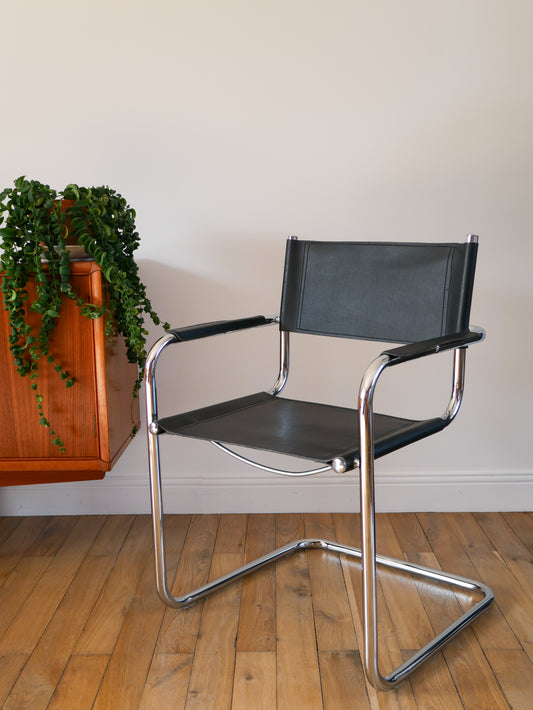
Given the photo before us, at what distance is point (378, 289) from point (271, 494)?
2.89 ft

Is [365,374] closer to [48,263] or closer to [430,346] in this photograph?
[430,346]

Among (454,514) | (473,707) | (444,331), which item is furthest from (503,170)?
(473,707)

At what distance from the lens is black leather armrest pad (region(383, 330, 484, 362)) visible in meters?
1.38

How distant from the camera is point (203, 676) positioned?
4.89ft

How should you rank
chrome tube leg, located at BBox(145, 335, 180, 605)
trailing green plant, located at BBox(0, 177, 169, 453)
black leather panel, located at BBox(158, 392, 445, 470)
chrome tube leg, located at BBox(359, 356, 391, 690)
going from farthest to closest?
1. trailing green plant, located at BBox(0, 177, 169, 453)
2. chrome tube leg, located at BBox(145, 335, 180, 605)
3. black leather panel, located at BBox(158, 392, 445, 470)
4. chrome tube leg, located at BBox(359, 356, 391, 690)

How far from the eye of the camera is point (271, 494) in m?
2.37

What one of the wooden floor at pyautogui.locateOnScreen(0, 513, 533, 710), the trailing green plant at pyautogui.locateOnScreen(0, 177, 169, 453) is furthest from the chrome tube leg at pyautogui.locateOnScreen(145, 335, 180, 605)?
the trailing green plant at pyautogui.locateOnScreen(0, 177, 169, 453)

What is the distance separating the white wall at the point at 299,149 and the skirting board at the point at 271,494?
1cm

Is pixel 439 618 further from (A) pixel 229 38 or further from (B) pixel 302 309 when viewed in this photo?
(A) pixel 229 38

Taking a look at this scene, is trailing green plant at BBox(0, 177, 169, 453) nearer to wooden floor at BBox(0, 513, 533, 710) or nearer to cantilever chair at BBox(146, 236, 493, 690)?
cantilever chair at BBox(146, 236, 493, 690)

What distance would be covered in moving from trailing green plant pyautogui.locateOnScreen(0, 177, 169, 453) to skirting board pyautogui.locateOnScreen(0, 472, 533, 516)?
55cm

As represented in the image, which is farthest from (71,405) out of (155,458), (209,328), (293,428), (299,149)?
(299,149)

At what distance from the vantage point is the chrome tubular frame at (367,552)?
1.35 metres

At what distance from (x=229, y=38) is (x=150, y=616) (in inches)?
63.3
